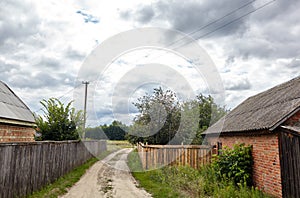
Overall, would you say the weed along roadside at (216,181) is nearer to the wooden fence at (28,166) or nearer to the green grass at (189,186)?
the green grass at (189,186)

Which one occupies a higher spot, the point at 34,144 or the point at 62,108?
the point at 62,108


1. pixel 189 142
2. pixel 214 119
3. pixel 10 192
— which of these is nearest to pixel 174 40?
pixel 189 142

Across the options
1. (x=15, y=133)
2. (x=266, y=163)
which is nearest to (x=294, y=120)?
(x=266, y=163)

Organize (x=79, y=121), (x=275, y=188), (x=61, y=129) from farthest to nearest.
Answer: (x=79, y=121) → (x=61, y=129) → (x=275, y=188)

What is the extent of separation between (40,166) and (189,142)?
12042mm

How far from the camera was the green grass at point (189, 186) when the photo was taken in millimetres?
7684

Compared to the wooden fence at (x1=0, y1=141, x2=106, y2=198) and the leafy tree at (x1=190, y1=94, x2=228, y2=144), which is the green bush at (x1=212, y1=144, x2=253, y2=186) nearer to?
the wooden fence at (x1=0, y1=141, x2=106, y2=198)

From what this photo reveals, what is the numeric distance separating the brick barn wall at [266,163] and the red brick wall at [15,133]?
29.7ft

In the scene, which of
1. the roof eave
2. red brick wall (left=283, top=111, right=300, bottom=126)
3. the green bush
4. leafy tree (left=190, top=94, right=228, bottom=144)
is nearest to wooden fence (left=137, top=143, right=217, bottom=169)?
the green bush

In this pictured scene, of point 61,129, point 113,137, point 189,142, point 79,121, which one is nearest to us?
point 61,129

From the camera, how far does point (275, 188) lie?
7828mm

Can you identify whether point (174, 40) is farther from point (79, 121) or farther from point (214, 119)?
point (214, 119)

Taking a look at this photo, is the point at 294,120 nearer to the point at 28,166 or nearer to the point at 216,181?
the point at 216,181

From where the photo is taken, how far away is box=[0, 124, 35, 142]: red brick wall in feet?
→ 30.8
